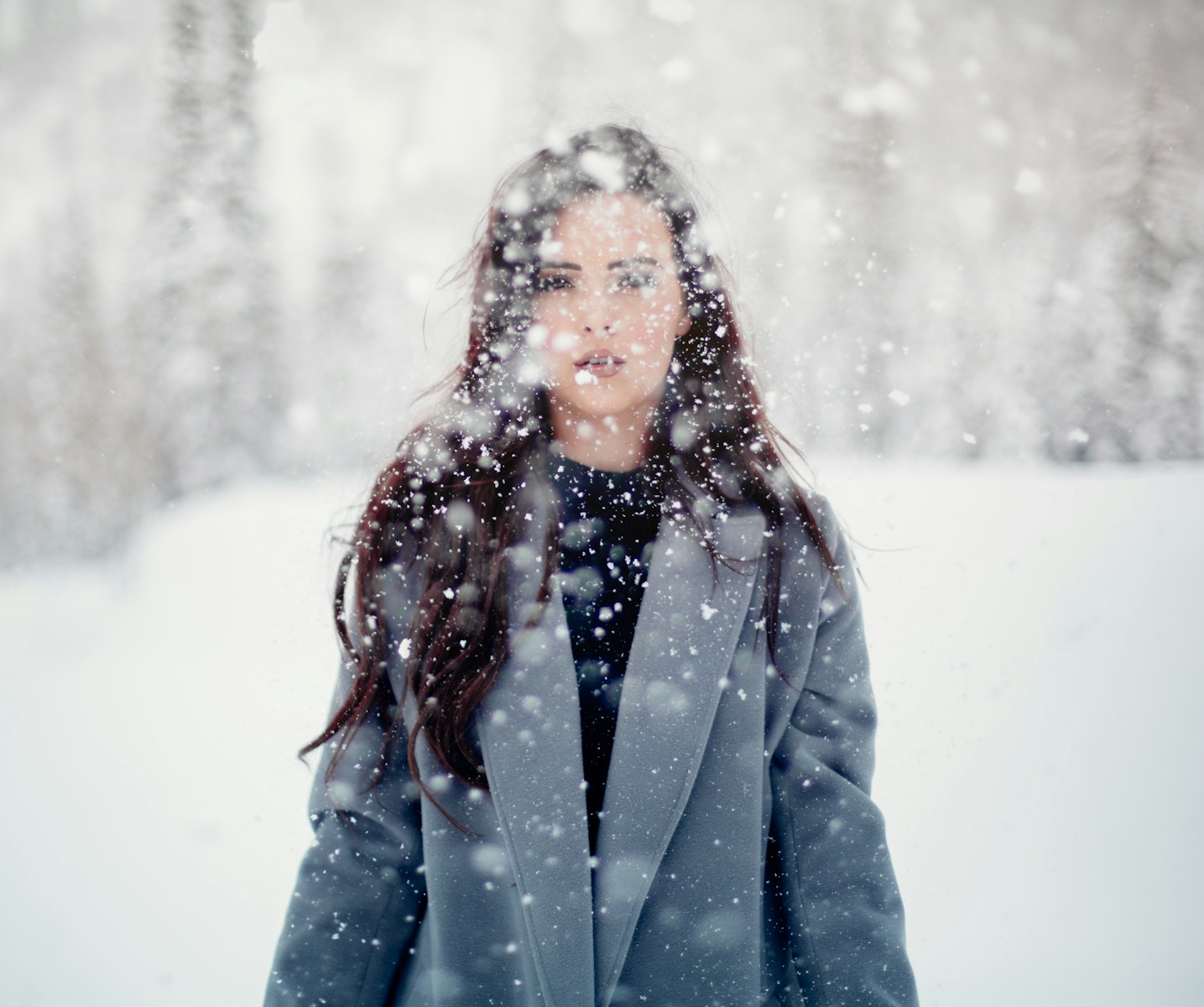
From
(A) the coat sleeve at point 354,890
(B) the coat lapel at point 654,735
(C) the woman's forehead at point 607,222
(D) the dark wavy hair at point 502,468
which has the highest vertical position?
(C) the woman's forehead at point 607,222

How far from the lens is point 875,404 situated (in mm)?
3383

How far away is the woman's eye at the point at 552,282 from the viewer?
0.87 m

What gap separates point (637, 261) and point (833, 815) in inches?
31.8

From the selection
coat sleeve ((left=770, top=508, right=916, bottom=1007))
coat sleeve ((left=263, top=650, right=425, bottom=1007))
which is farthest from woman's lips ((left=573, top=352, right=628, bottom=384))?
coat sleeve ((left=263, top=650, right=425, bottom=1007))

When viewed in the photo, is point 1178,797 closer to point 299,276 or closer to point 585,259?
point 585,259

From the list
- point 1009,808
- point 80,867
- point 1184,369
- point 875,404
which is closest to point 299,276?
point 80,867

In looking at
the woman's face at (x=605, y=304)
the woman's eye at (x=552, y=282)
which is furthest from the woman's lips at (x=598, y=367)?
the woman's eye at (x=552, y=282)

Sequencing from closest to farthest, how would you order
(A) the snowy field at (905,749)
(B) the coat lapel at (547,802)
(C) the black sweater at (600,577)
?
1. (B) the coat lapel at (547,802)
2. (C) the black sweater at (600,577)
3. (A) the snowy field at (905,749)

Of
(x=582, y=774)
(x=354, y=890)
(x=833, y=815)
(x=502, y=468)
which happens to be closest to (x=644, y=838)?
(x=582, y=774)

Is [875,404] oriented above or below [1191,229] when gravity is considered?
below

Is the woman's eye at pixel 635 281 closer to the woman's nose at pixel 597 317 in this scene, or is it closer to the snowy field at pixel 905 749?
the woman's nose at pixel 597 317

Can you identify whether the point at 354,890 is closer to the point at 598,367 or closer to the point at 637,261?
the point at 598,367

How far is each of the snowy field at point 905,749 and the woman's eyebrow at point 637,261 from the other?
2.41ft

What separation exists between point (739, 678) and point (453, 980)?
55cm
